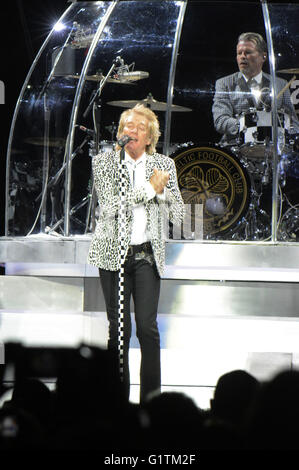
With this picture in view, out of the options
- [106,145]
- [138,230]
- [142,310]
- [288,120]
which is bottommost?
[142,310]

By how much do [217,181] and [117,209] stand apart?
2.40 metres

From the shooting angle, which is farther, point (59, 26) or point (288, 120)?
point (59, 26)

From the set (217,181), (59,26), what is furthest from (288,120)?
(59,26)

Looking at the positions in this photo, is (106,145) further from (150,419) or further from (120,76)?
(150,419)

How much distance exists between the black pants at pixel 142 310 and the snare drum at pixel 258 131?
257 cm

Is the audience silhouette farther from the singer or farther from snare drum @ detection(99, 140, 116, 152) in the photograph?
snare drum @ detection(99, 140, 116, 152)

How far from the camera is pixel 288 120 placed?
6.30m

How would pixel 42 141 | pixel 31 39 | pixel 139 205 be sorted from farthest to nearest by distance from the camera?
pixel 31 39 → pixel 42 141 → pixel 139 205

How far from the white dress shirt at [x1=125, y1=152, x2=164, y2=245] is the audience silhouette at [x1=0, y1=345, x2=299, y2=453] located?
1.47 m

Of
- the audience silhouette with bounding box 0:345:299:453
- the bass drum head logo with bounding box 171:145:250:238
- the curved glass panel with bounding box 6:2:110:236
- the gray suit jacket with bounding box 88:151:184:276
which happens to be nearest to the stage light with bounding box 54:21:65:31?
the curved glass panel with bounding box 6:2:110:236

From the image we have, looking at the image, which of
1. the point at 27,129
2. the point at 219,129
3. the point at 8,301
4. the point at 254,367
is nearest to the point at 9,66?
the point at 27,129

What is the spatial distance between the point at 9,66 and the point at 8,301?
3.07 m

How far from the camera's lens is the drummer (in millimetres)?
6305
